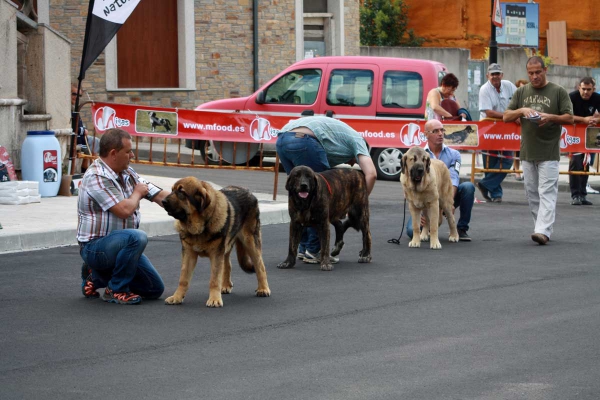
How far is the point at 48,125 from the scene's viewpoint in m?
17.5

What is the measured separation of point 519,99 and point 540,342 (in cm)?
600

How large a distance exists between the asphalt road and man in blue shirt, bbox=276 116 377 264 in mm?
1018

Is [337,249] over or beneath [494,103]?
beneath

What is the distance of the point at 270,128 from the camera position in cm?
1828

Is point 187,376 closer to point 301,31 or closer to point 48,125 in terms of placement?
point 48,125

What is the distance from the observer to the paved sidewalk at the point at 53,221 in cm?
1219

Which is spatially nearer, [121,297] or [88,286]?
[121,297]

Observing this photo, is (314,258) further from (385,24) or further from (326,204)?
(385,24)

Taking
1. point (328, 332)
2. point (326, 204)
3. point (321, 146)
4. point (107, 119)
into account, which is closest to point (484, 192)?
point (107, 119)

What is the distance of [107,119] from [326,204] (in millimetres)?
9495

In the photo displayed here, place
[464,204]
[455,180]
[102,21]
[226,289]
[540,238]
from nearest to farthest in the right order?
[226,289], [540,238], [455,180], [464,204], [102,21]

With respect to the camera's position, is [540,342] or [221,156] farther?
[221,156]

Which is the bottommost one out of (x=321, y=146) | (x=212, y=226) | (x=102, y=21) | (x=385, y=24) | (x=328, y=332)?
(x=328, y=332)

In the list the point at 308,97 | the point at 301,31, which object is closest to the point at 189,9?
the point at 301,31
